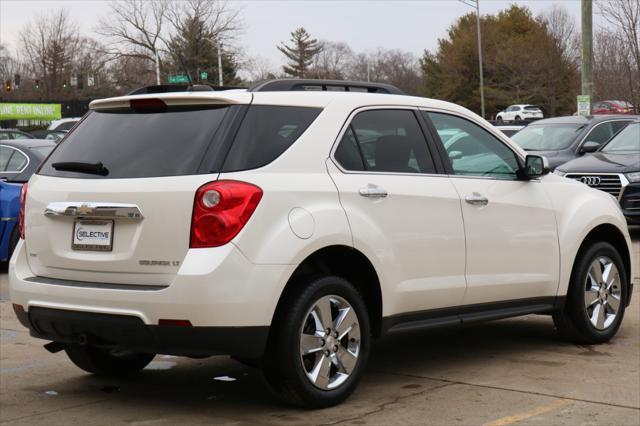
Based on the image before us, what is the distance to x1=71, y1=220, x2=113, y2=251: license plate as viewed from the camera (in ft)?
18.0

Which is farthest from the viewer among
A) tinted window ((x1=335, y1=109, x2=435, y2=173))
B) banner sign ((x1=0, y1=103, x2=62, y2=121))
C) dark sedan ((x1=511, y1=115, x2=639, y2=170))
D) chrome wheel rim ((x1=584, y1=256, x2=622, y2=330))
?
banner sign ((x1=0, y1=103, x2=62, y2=121))

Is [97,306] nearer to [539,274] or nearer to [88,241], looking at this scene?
[88,241]

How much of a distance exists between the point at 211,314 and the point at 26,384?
5.99ft

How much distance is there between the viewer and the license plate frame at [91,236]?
5.49 metres

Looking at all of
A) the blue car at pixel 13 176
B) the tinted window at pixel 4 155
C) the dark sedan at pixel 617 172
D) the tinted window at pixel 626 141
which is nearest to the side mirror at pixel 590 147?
the tinted window at pixel 626 141

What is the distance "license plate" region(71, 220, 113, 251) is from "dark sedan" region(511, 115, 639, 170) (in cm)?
1276

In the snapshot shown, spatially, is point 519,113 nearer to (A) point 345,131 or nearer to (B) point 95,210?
(A) point 345,131

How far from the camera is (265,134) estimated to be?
18.4 ft

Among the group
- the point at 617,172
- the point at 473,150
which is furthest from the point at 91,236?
the point at 617,172

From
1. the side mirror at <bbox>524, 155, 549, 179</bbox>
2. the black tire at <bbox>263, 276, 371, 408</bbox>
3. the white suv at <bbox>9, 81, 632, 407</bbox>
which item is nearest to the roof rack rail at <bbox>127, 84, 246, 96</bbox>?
the white suv at <bbox>9, 81, 632, 407</bbox>

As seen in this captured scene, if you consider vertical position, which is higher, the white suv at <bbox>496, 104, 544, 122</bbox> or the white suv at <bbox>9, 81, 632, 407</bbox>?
the white suv at <bbox>496, 104, 544, 122</bbox>

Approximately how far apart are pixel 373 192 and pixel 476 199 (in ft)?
3.17

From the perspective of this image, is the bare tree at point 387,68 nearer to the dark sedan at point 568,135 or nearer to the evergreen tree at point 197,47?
the evergreen tree at point 197,47

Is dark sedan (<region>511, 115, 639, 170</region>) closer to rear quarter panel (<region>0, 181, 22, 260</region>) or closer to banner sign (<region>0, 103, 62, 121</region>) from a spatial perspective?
rear quarter panel (<region>0, 181, 22, 260</region>)
